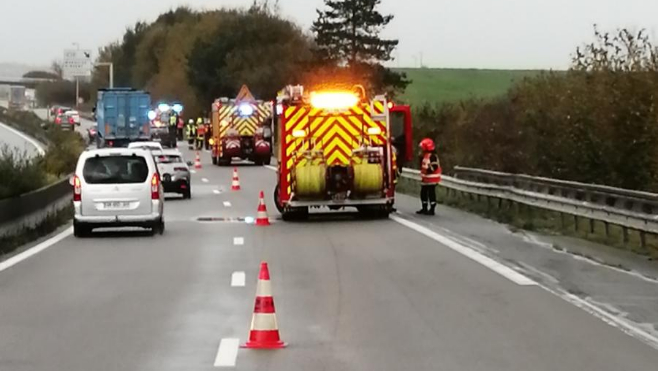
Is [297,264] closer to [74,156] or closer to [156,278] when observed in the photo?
[156,278]

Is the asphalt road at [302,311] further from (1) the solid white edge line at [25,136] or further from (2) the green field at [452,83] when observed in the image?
(2) the green field at [452,83]

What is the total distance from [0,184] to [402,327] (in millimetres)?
14980

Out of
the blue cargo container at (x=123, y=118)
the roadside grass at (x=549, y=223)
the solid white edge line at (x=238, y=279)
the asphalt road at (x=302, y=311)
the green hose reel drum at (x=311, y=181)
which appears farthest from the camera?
the blue cargo container at (x=123, y=118)

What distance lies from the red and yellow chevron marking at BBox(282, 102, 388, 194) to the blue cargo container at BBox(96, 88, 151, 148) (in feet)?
112

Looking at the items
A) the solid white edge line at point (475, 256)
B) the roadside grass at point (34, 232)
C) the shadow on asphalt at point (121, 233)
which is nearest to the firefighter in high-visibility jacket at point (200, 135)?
the roadside grass at point (34, 232)

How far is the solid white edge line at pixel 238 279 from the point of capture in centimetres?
Result: 1622

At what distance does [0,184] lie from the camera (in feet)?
83.9

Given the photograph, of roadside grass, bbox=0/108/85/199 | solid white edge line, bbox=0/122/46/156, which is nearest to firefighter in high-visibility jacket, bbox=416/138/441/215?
roadside grass, bbox=0/108/85/199

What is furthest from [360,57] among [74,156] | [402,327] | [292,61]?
[402,327]

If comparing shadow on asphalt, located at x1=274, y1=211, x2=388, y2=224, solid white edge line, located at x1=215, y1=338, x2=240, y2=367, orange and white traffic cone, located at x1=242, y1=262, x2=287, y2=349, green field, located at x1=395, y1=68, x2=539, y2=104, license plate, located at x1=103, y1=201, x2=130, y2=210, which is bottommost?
shadow on asphalt, located at x1=274, y1=211, x2=388, y2=224

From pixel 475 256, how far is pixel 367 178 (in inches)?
297

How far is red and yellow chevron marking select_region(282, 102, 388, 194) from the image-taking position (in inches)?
1084

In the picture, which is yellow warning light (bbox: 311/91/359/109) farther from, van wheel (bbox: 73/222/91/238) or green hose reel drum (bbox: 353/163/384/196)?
van wheel (bbox: 73/222/91/238)

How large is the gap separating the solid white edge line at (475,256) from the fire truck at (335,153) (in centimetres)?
105
